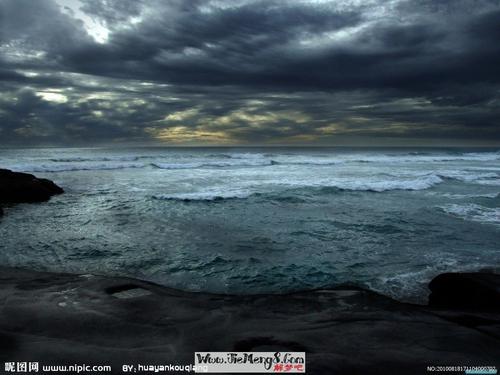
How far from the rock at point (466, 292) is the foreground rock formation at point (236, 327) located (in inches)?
4.3

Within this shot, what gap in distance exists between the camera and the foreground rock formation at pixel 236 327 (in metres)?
3.56

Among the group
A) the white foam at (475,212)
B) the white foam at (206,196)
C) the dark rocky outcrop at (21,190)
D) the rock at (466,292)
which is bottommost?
the rock at (466,292)

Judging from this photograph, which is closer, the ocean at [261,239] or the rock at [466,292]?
the rock at [466,292]

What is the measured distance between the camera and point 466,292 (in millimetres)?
5500

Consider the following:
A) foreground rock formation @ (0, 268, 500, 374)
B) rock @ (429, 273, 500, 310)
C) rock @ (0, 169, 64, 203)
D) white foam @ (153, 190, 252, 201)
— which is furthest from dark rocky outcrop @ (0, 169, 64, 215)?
rock @ (429, 273, 500, 310)

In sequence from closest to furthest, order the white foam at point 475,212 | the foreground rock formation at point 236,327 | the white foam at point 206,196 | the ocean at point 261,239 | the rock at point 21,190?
the foreground rock formation at point 236,327, the ocean at point 261,239, the white foam at point 475,212, the rock at point 21,190, the white foam at point 206,196

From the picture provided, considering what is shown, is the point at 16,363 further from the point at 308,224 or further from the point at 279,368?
the point at 308,224

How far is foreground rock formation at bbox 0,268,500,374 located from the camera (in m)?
3.56

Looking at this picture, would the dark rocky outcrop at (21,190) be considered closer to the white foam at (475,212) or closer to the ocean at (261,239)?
the ocean at (261,239)

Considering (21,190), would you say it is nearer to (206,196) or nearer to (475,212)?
(206,196)

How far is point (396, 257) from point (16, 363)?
7669 mm

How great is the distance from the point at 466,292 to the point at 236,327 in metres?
3.86

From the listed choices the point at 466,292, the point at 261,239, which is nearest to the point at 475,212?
the point at 261,239

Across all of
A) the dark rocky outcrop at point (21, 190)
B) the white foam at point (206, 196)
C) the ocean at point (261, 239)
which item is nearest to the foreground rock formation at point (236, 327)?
the ocean at point (261, 239)
